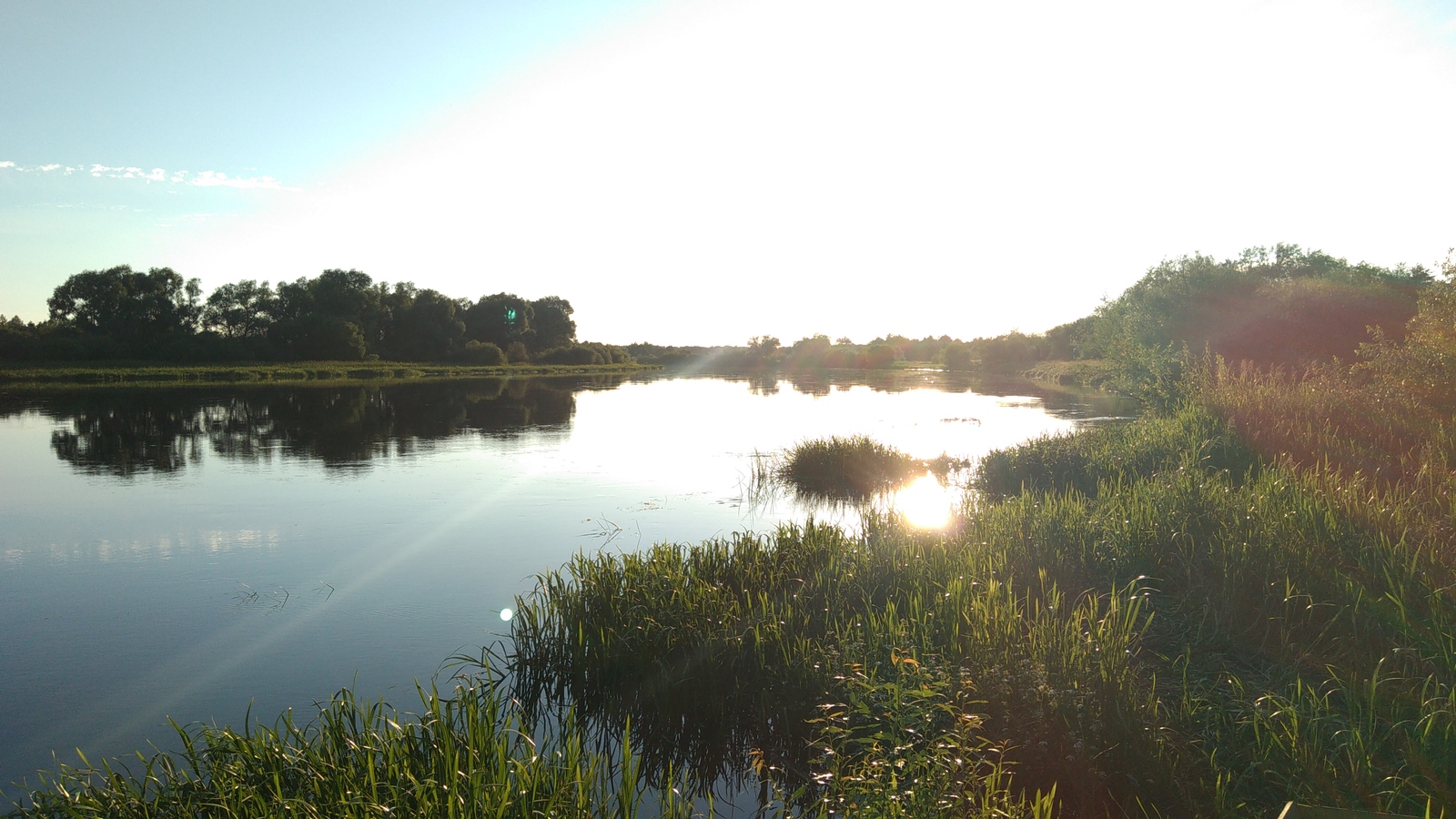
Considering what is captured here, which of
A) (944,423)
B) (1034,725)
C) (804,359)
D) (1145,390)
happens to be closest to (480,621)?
(1034,725)

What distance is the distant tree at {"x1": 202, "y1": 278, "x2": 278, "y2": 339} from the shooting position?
7519cm

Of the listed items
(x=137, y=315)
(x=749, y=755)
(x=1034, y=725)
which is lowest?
(x=749, y=755)

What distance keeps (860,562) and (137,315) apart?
80058mm

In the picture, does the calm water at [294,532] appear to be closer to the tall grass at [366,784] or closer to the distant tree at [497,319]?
the tall grass at [366,784]

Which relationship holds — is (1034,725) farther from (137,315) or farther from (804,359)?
(804,359)

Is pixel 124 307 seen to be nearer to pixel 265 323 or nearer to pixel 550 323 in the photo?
pixel 265 323

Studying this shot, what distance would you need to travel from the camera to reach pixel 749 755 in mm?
5953

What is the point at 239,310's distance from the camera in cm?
7644

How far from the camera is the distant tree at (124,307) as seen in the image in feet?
220

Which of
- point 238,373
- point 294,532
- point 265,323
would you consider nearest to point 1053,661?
point 294,532

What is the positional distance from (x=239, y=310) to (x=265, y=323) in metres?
2.46

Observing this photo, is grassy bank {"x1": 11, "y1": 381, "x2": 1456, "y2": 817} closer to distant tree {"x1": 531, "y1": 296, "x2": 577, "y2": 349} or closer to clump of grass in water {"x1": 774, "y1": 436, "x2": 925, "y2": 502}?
clump of grass in water {"x1": 774, "y1": 436, "x2": 925, "y2": 502}

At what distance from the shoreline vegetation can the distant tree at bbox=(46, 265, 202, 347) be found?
7602 cm

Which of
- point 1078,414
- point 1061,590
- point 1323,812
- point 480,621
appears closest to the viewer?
point 1323,812
